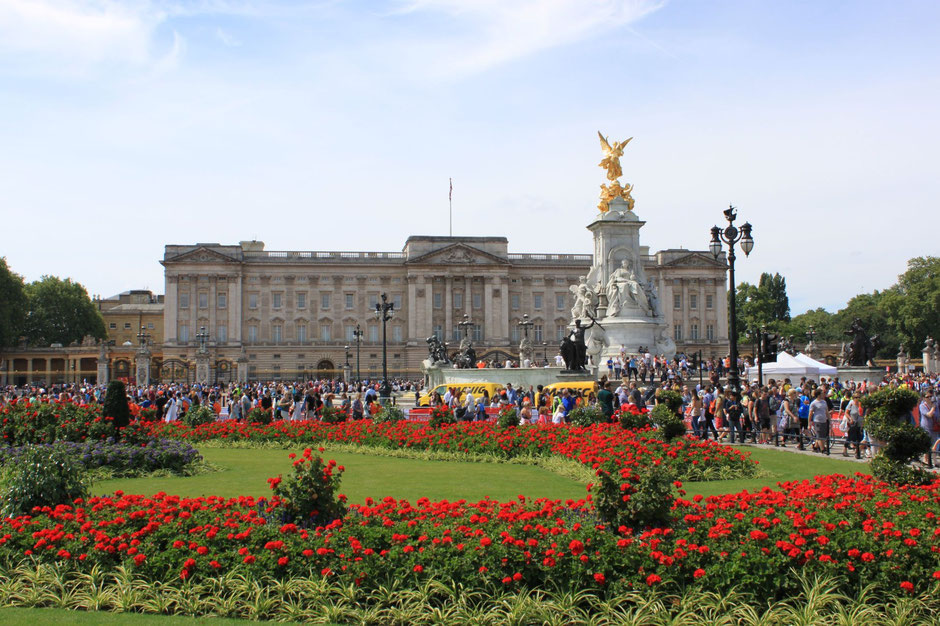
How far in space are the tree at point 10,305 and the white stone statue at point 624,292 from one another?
5979 cm

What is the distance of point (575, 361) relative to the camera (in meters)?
28.4

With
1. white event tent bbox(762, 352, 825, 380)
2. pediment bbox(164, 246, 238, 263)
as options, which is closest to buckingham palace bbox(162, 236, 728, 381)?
pediment bbox(164, 246, 238, 263)

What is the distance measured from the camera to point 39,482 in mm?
8648

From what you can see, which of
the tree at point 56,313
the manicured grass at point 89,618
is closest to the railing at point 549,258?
the tree at point 56,313

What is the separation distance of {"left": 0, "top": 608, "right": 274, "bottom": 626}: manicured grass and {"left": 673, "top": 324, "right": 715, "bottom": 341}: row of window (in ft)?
286

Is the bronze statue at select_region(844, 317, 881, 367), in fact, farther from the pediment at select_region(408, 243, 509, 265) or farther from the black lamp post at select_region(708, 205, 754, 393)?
the pediment at select_region(408, 243, 509, 265)

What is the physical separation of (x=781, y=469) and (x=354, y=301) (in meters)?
74.5

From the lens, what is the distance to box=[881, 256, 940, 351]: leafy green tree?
81312 mm

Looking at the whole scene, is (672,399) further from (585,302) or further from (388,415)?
(585,302)

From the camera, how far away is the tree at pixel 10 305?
239 feet

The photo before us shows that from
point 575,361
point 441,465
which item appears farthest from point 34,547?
point 575,361

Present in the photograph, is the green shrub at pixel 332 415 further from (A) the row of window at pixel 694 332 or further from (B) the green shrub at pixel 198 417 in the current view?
(A) the row of window at pixel 694 332

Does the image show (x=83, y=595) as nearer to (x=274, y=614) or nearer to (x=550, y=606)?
(x=274, y=614)

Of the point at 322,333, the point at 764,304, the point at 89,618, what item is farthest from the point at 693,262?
the point at 89,618
